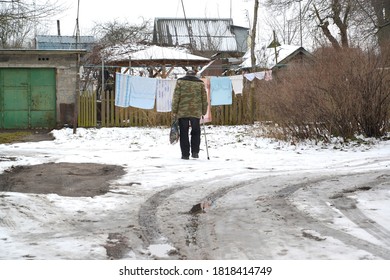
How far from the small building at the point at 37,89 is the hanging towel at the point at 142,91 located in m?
3.41

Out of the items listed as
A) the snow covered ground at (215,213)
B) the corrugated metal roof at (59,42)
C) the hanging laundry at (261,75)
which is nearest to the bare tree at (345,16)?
the hanging laundry at (261,75)

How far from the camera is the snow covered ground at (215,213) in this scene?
350cm

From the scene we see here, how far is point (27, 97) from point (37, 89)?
45cm

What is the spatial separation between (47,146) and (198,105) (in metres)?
4.14

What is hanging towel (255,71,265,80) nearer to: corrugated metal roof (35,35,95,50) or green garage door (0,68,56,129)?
green garage door (0,68,56,129)

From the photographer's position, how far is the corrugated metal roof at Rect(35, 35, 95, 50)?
102ft

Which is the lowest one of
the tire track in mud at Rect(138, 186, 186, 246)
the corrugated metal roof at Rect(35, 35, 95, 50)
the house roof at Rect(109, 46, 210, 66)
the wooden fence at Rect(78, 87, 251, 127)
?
the tire track in mud at Rect(138, 186, 186, 246)

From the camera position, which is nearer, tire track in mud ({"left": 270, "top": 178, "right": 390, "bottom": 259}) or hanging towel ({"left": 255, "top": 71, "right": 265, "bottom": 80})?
tire track in mud ({"left": 270, "top": 178, "right": 390, "bottom": 259})

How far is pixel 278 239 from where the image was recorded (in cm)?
374

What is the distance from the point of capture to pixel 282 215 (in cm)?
453

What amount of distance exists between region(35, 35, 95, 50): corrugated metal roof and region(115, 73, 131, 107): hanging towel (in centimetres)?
1463

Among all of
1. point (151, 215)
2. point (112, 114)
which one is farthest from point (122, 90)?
point (151, 215)

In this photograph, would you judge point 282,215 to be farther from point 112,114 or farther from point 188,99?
point 112,114

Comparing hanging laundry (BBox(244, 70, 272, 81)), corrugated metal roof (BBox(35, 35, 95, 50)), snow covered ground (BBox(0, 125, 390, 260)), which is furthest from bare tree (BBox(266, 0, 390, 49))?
corrugated metal roof (BBox(35, 35, 95, 50))
